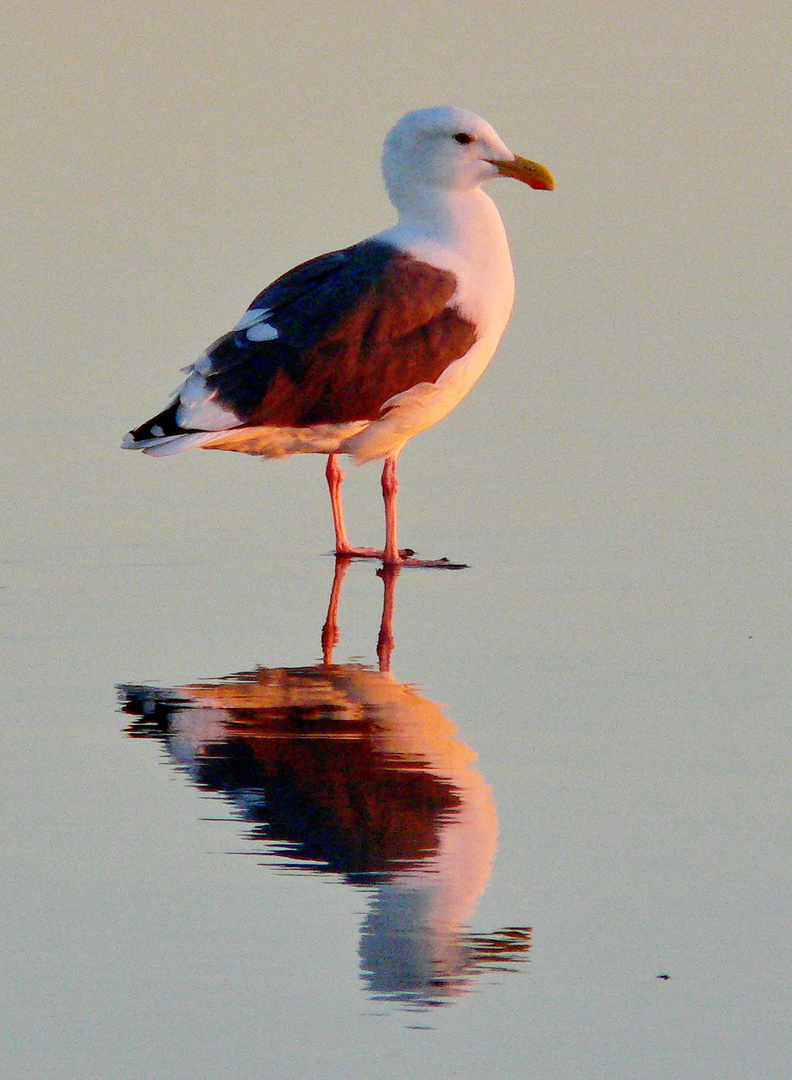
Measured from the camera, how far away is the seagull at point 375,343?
7.91 m

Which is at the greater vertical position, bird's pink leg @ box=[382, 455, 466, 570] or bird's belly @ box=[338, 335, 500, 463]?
bird's belly @ box=[338, 335, 500, 463]

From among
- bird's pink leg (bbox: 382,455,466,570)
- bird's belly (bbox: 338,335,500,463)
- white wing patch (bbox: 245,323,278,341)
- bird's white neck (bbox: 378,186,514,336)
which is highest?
bird's white neck (bbox: 378,186,514,336)

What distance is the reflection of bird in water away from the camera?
4055mm

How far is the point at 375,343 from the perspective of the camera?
26.5ft

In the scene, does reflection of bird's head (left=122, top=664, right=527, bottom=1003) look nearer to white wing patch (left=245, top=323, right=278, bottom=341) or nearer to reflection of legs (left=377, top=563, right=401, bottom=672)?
reflection of legs (left=377, top=563, right=401, bottom=672)

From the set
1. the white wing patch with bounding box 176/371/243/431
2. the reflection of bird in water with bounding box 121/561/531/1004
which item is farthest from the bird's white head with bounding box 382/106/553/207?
the reflection of bird in water with bounding box 121/561/531/1004

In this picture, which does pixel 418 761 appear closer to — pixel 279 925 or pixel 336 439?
pixel 279 925

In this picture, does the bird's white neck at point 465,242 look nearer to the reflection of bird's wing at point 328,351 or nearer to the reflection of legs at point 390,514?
the reflection of bird's wing at point 328,351

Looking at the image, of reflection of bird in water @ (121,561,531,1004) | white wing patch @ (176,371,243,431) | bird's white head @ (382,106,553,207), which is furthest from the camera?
bird's white head @ (382,106,553,207)

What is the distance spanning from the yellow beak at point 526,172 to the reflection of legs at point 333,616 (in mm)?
2076

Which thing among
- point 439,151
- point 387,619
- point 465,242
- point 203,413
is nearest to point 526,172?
point 439,151

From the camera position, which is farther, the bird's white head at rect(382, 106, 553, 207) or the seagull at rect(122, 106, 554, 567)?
the bird's white head at rect(382, 106, 553, 207)

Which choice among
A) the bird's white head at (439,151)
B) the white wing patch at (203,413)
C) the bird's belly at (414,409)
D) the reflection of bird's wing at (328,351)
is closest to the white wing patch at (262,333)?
the reflection of bird's wing at (328,351)

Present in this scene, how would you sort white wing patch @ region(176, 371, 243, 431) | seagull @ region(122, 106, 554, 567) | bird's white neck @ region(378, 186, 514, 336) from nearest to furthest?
white wing patch @ region(176, 371, 243, 431), seagull @ region(122, 106, 554, 567), bird's white neck @ region(378, 186, 514, 336)
